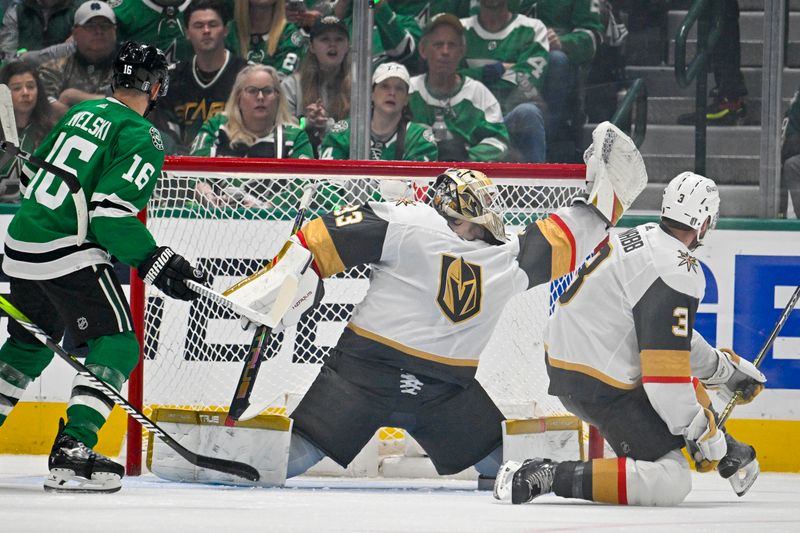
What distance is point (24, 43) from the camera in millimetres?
4766

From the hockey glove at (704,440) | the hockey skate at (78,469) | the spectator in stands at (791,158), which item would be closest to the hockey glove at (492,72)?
the spectator in stands at (791,158)

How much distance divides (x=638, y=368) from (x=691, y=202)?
432 mm

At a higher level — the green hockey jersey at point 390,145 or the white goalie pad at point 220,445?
the green hockey jersey at point 390,145

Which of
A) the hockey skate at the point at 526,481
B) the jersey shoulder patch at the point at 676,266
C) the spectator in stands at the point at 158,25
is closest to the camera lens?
the hockey skate at the point at 526,481

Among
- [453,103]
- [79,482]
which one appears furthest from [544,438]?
[453,103]

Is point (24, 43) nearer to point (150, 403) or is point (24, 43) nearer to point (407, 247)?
point (150, 403)

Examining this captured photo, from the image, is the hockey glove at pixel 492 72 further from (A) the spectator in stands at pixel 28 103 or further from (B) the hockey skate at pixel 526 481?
(B) the hockey skate at pixel 526 481

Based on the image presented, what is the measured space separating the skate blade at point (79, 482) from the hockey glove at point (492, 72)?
2.40 meters

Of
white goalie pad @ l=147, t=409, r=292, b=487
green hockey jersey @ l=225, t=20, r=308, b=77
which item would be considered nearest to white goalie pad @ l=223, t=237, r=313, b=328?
white goalie pad @ l=147, t=409, r=292, b=487

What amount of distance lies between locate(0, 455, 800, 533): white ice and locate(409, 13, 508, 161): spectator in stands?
1573 mm

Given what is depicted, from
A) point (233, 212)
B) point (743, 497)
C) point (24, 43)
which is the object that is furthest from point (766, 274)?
point (24, 43)

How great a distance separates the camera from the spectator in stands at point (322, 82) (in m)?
4.69

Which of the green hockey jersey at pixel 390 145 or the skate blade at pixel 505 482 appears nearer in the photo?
the skate blade at pixel 505 482

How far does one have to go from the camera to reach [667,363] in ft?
9.75
